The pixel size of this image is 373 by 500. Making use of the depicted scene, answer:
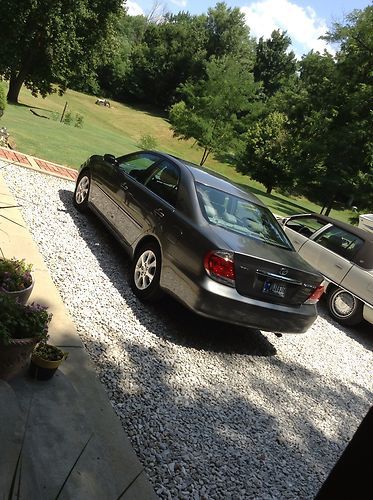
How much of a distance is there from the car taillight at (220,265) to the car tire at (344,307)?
13.1 ft

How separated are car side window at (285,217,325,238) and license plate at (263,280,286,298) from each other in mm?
4164

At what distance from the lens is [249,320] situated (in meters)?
4.54

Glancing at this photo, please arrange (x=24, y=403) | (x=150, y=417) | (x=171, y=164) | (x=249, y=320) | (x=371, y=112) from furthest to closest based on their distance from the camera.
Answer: (x=371, y=112) < (x=171, y=164) < (x=249, y=320) < (x=150, y=417) < (x=24, y=403)

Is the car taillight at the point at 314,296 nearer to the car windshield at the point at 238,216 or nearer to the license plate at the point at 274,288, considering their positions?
Answer: the license plate at the point at 274,288

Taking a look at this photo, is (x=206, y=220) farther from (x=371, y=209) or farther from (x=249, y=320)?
(x=371, y=209)

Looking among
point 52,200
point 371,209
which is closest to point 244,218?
point 52,200

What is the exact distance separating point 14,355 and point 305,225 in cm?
728

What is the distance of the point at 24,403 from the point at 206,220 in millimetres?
2768

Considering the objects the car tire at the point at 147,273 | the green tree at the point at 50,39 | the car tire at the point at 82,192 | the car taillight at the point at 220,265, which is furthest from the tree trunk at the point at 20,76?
the car taillight at the point at 220,265

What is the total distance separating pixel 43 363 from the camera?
2.89m

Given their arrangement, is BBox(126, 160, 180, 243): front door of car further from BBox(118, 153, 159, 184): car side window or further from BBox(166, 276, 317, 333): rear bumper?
BBox(166, 276, 317, 333): rear bumper

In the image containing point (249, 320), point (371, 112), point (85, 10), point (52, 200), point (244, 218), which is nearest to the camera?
point (249, 320)

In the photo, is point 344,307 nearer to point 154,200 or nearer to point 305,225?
point 305,225

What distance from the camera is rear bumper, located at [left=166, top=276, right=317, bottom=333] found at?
14.1 feet
